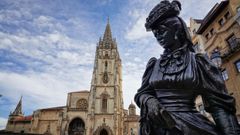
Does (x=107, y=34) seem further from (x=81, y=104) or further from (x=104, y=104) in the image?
(x=104, y=104)

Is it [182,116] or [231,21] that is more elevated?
[231,21]

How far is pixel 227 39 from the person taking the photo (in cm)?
1588

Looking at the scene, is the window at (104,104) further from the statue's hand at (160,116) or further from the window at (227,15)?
the statue's hand at (160,116)

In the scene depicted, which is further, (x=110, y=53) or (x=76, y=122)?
(x=110, y=53)

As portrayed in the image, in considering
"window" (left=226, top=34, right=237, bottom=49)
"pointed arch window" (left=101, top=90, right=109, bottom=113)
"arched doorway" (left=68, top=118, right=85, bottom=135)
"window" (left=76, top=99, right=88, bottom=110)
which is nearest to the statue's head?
"window" (left=226, top=34, right=237, bottom=49)

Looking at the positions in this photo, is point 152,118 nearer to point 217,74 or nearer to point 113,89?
point 217,74

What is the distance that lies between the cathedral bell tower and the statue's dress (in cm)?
3776

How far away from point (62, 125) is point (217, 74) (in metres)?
43.1

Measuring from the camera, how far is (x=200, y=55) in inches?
82.4

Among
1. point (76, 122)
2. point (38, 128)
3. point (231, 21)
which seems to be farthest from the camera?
point (38, 128)

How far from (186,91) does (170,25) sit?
94 centimetres

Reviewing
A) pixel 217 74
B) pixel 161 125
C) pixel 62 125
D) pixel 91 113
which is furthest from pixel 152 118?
→ pixel 62 125

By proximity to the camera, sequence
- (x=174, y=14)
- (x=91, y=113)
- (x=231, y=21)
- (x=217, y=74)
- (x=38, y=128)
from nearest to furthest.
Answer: (x=217, y=74), (x=174, y=14), (x=231, y=21), (x=91, y=113), (x=38, y=128)

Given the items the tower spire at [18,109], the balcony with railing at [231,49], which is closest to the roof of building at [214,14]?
the balcony with railing at [231,49]
